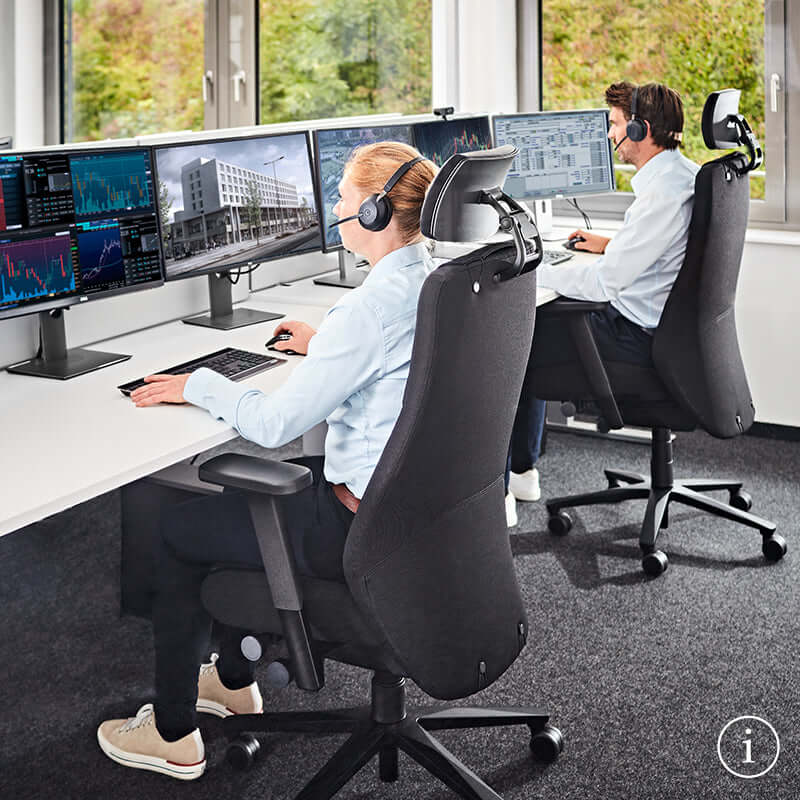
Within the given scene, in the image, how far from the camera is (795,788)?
2090 mm

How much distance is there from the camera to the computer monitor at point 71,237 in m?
2.26

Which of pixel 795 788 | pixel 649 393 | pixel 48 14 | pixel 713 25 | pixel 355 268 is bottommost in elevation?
pixel 795 788

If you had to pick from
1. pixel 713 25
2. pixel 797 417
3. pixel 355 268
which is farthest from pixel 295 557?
pixel 713 25

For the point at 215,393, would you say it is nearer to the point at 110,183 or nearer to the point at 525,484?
the point at 110,183

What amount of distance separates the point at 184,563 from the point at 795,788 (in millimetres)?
1204

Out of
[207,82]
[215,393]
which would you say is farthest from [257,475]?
[207,82]

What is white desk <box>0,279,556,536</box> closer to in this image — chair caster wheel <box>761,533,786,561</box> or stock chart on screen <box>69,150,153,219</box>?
stock chart on screen <box>69,150,153,219</box>

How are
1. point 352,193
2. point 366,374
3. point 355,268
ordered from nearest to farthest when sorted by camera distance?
point 366,374 < point 352,193 < point 355,268

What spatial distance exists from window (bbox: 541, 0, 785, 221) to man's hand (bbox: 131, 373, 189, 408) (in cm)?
288

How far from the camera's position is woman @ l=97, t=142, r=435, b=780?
69.1 inches

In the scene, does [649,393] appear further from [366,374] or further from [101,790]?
[101,790]

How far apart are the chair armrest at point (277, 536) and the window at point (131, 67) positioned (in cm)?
438

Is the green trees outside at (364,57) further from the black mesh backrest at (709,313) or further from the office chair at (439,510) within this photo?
the office chair at (439,510)

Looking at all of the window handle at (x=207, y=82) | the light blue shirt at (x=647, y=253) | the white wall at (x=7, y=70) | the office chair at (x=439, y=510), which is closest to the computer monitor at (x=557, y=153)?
the light blue shirt at (x=647, y=253)
